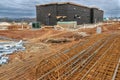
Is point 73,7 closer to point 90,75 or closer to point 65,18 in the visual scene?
point 65,18

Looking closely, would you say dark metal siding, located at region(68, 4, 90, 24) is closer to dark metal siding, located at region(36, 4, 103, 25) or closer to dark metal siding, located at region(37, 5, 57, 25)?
dark metal siding, located at region(36, 4, 103, 25)

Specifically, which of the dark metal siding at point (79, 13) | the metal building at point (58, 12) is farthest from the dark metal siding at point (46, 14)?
the dark metal siding at point (79, 13)

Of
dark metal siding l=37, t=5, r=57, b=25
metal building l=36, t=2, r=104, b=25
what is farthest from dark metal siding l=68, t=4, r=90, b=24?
dark metal siding l=37, t=5, r=57, b=25

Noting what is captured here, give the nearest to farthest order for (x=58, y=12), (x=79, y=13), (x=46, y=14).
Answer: (x=58, y=12), (x=46, y=14), (x=79, y=13)

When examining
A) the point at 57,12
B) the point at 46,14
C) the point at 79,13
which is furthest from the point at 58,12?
the point at 79,13

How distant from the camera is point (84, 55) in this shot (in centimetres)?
A: 923

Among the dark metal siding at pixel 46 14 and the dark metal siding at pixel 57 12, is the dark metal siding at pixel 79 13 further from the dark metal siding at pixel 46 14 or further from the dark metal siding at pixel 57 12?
the dark metal siding at pixel 46 14

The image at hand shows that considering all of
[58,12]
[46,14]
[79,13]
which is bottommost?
[46,14]

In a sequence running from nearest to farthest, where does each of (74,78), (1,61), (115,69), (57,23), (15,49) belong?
(74,78) → (115,69) → (1,61) → (15,49) → (57,23)

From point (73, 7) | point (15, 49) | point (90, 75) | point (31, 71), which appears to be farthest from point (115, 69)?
point (73, 7)

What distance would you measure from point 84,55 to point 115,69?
2699 mm

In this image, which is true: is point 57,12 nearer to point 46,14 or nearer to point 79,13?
point 46,14

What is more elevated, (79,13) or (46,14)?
(79,13)

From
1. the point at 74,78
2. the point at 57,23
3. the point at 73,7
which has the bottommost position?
the point at 74,78
